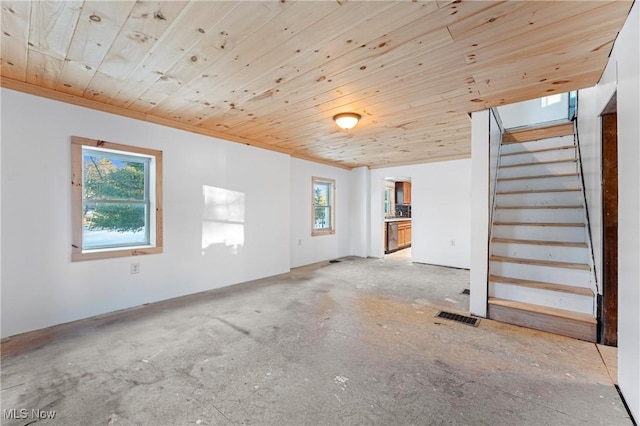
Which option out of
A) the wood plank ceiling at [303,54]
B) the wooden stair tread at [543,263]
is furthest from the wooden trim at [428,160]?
the wooden stair tread at [543,263]

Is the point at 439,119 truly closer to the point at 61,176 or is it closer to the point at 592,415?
the point at 592,415

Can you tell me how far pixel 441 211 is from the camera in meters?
5.82

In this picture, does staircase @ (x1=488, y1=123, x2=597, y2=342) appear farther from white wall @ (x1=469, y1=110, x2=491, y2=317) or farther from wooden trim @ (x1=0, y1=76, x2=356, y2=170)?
wooden trim @ (x1=0, y1=76, x2=356, y2=170)

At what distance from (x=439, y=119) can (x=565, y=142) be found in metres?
2.27

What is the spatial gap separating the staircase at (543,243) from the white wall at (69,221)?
3.57m

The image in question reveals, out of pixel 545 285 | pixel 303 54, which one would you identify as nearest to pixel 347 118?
pixel 303 54

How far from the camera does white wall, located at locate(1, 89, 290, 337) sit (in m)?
2.45

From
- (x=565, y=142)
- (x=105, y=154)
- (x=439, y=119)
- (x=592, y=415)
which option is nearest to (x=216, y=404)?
(x=592, y=415)

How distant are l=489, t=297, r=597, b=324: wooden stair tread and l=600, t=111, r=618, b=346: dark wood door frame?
0.13 metres

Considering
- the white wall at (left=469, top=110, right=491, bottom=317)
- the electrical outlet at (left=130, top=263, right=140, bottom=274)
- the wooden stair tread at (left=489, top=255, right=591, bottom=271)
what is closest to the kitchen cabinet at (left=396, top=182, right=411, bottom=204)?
the wooden stair tread at (left=489, top=255, right=591, bottom=271)

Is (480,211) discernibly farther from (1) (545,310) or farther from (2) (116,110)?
(2) (116,110)

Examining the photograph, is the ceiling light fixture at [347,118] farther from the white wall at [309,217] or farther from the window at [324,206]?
the window at [324,206]

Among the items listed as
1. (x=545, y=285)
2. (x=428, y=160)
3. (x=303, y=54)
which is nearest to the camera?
(x=303, y=54)

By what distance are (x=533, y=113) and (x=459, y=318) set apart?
4498mm
